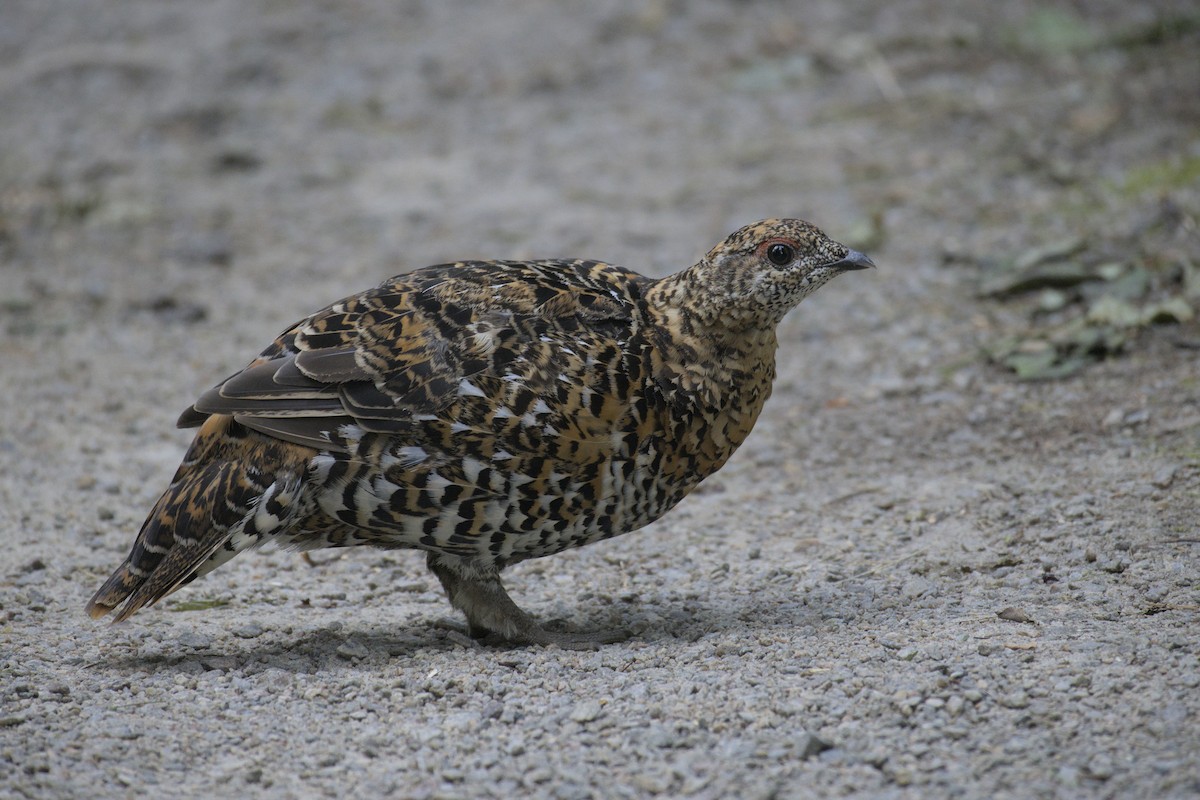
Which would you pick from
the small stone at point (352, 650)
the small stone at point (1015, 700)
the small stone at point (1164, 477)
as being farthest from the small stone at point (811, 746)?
the small stone at point (1164, 477)

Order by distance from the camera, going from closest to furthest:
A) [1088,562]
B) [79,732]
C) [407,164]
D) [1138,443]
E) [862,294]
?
[79,732], [1088,562], [1138,443], [862,294], [407,164]

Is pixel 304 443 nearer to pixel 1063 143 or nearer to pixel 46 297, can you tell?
pixel 46 297

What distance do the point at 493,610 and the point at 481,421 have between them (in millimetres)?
898

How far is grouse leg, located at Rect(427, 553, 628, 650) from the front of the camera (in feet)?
18.1

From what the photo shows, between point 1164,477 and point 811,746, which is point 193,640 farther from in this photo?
point 1164,477

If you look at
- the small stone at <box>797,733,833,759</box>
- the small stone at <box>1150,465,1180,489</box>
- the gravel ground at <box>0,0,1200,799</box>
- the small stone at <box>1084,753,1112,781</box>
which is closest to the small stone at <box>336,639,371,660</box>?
the gravel ground at <box>0,0,1200,799</box>

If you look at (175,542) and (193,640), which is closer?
(175,542)

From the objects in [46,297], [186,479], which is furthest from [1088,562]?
[46,297]

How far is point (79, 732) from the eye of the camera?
458 centimetres

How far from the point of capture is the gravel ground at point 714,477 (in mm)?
4441

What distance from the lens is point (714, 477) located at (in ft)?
24.0

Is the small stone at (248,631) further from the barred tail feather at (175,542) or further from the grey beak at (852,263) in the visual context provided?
the grey beak at (852,263)

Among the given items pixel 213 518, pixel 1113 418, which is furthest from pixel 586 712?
pixel 1113 418

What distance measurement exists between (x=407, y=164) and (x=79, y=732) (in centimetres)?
821
